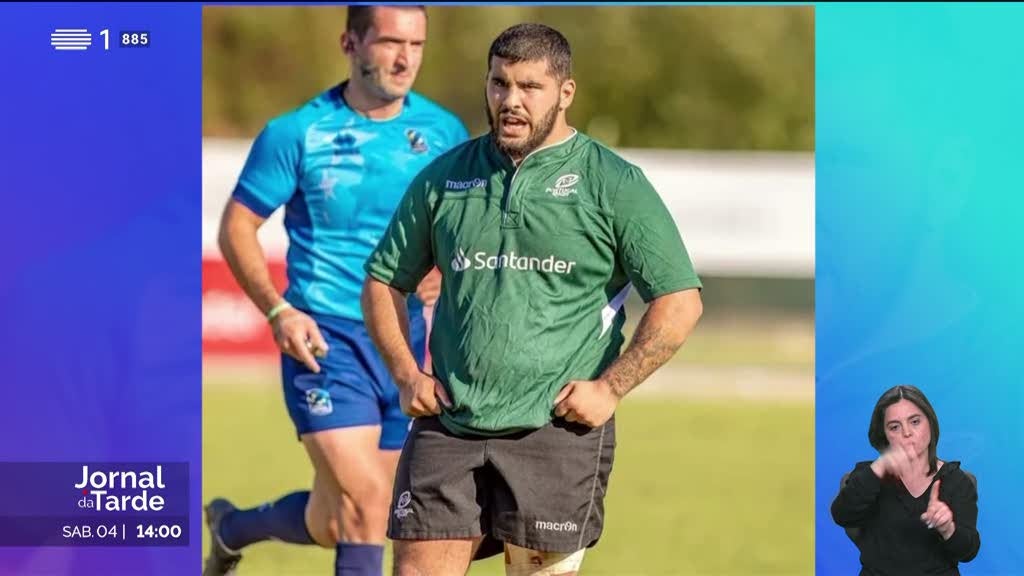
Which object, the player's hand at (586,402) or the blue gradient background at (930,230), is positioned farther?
the blue gradient background at (930,230)

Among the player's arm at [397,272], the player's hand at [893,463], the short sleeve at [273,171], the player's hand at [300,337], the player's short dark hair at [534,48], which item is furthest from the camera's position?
the short sleeve at [273,171]

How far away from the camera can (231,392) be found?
1387 centimetres

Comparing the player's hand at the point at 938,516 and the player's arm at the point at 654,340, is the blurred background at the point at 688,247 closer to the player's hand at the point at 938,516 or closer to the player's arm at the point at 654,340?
the player's hand at the point at 938,516

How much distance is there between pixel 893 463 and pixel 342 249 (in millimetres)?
2170

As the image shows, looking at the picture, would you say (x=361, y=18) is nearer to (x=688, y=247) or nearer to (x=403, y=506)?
(x=403, y=506)

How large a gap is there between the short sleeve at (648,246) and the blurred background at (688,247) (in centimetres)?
158

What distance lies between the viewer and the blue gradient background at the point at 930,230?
577 centimetres

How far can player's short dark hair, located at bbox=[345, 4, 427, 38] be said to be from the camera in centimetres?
624

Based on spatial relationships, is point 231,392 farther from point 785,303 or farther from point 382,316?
point 382,316

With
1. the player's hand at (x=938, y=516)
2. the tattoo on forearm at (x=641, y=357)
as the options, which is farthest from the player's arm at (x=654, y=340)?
the player's hand at (x=938, y=516)

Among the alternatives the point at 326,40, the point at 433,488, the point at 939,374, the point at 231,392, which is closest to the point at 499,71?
the point at 433,488
